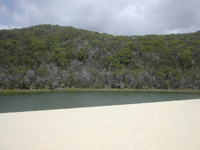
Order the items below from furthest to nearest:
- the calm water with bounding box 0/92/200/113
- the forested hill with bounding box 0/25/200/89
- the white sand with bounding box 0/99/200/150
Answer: the forested hill with bounding box 0/25/200/89 < the calm water with bounding box 0/92/200/113 < the white sand with bounding box 0/99/200/150

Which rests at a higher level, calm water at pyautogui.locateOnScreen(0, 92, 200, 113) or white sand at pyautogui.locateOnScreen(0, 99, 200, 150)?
white sand at pyautogui.locateOnScreen(0, 99, 200, 150)

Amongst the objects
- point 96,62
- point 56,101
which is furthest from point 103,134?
point 96,62

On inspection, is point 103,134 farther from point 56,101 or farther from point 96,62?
point 96,62

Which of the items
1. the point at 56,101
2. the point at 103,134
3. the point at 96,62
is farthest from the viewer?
the point at 96,62

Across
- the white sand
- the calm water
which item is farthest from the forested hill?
the white sand

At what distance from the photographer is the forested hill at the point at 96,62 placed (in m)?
36.5

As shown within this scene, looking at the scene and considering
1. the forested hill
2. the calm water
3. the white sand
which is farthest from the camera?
the forested hill

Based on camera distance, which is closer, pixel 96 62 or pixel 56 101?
pixel 56 101

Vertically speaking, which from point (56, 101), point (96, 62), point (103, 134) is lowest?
point (56, 101)

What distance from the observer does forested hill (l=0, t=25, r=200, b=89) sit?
120 ft

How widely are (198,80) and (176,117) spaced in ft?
103

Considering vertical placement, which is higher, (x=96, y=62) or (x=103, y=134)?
(x=96, y=62)

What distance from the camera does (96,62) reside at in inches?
1757

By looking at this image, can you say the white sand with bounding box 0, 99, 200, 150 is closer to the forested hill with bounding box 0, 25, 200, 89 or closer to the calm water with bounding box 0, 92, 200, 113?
the calm water with bounding box 0, 92, 200, 113
